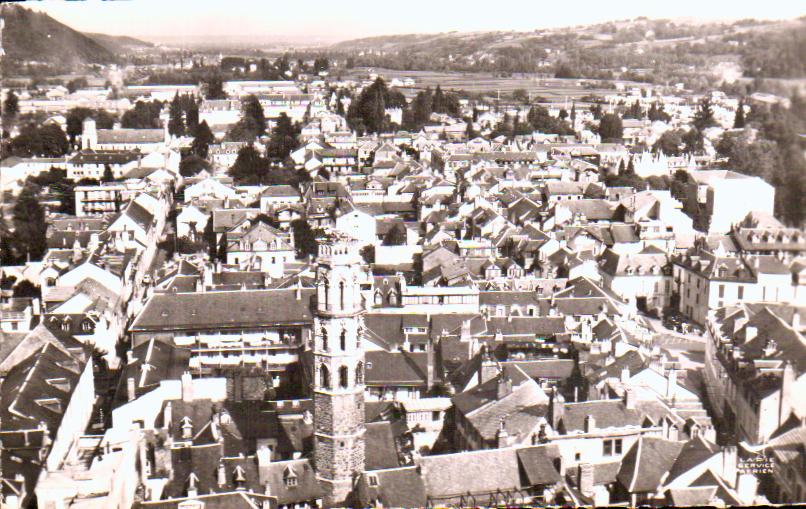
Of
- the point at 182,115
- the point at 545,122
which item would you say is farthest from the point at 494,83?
the point at 182,115

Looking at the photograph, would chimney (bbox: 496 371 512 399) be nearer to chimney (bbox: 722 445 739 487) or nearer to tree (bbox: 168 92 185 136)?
chimney (bbox: 722 445 739 487)

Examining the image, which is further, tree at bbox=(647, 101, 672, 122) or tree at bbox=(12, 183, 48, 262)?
tree at bbox=(647, 101, 672, 122)

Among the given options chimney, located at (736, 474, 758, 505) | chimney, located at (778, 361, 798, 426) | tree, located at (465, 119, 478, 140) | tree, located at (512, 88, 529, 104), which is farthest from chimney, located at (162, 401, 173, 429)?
tree, located at (465, 119, 478, 140)

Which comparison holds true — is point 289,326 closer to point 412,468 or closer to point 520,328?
point 520,328

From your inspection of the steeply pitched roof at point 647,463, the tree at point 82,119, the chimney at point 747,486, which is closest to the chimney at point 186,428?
the steeply pitched roof at point 647,463

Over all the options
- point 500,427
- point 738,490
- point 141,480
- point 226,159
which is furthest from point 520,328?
point 226,159
